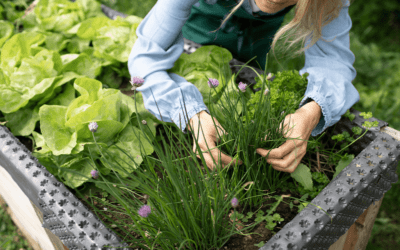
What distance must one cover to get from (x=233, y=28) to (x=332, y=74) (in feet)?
1.42

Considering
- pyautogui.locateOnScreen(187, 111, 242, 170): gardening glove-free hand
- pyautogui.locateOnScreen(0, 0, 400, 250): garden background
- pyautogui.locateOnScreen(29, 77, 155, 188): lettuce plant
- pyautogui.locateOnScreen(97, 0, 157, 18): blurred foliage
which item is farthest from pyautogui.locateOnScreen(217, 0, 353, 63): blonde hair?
pyautogui.locateOnScreen(97, 0, 157, 18): blurred foliage

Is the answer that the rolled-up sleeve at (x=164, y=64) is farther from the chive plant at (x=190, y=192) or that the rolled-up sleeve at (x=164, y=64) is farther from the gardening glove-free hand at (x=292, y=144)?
the gardening glove-free hand at (x=292, y=144)

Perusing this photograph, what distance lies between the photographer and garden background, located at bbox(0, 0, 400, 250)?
150 cm

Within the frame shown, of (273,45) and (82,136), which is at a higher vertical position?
(273,45)

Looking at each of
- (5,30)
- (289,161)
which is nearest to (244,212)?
(289,161)

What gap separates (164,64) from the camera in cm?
101

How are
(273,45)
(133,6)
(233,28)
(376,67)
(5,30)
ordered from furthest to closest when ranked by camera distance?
(133,6), (376,67), (5,30), (233,28), (273,45)

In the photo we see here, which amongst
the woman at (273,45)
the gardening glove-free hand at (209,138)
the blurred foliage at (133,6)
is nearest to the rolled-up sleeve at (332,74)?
the woman at (273,45)

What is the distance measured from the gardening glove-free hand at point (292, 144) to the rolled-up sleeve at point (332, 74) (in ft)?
0.22

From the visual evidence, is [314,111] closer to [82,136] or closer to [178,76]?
[178,76]

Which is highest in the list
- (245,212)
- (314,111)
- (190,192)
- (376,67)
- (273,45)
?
(273,45)

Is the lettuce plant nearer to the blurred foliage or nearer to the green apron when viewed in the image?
the green apron

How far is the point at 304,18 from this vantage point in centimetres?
89

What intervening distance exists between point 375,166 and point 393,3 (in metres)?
2.26
